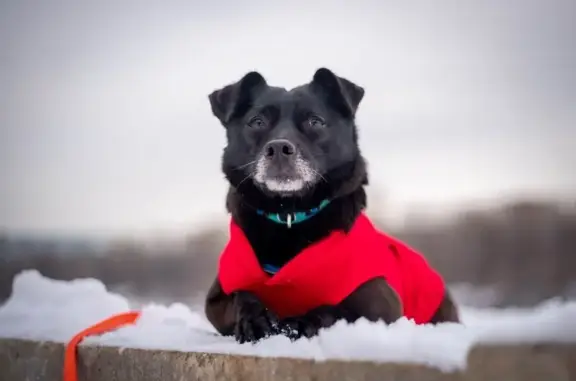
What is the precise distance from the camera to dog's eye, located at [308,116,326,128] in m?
1.63

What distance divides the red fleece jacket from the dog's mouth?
14 cm

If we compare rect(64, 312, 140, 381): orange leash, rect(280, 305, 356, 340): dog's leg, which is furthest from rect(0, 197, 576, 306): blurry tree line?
rect(280, 305, 356, 340): dog's leg

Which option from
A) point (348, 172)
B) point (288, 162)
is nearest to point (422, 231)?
point (348, 172)

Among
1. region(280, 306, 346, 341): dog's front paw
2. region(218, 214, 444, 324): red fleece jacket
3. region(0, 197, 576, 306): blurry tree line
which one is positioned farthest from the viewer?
region(0, 197, 576, 306): blurry tree line

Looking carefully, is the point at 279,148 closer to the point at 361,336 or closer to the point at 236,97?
the point at 236,97

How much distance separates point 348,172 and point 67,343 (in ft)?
2.73

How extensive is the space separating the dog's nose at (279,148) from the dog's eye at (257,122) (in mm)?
154

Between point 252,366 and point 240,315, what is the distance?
160 mm

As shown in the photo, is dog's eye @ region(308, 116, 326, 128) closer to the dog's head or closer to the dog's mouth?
the dog's head

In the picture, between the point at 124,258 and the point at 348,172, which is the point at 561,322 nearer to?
the point at 348,172

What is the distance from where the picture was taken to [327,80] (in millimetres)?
1689

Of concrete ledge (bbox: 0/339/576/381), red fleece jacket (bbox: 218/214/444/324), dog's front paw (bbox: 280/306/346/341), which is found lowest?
concrete ledge (bbox: 0/339/576/381)

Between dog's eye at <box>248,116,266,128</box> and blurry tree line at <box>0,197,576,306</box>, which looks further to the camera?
blurry tree line at <box>0,197,576,306</box>

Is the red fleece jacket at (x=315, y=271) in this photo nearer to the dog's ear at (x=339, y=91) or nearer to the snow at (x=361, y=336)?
the snow at (x=361, y=336)
